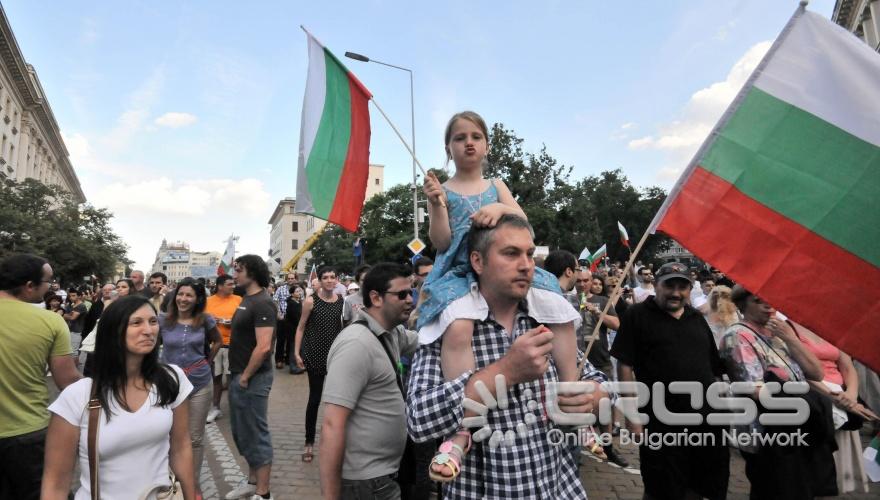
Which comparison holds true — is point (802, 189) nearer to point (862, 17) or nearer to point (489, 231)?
point (489, 231)

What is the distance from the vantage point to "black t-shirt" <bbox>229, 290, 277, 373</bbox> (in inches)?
188

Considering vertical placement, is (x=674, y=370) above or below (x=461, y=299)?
below

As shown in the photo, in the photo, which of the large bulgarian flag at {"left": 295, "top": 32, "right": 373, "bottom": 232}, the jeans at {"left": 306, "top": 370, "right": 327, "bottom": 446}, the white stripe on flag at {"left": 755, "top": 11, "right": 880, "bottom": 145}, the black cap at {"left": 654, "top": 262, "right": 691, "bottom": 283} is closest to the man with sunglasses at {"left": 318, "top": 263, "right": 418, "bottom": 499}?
the large bulgarian flag at {"left": 295, "top": 32, "right": 373, "bottom": 232}

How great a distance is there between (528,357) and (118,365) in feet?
7.32

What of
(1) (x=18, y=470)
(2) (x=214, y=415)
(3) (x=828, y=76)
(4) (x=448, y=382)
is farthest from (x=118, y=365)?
(2) (x=214, y=415)

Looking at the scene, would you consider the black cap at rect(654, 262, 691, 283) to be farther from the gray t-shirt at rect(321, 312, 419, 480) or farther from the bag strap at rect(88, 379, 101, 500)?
the bag strap at rect(88, 379, 101, 500)

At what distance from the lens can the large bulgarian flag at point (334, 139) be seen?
4.64 metres

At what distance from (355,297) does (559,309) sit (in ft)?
11.3

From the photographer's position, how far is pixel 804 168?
2564 millimetres

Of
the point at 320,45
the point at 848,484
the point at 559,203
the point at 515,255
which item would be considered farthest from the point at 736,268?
the point at 559,203

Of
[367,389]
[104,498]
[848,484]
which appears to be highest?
[367,389]

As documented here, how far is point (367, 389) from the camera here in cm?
285

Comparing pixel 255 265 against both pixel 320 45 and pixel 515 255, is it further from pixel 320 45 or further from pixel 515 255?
pixel 515 255

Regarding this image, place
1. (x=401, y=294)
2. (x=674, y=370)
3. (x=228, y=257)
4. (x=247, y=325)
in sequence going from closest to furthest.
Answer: (x=401, y=294), (x=674, y=370), (x=247, y=325), (x=228, y=257)
